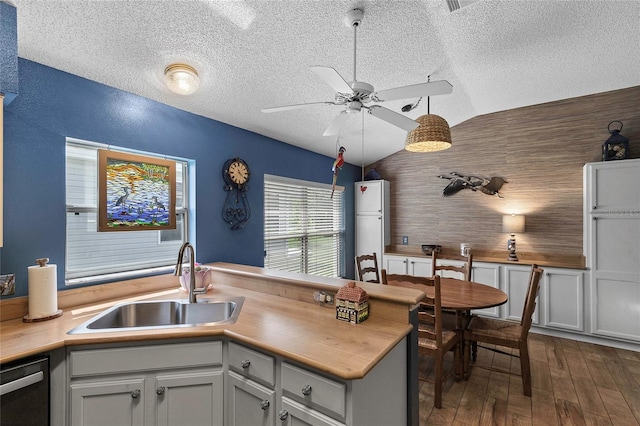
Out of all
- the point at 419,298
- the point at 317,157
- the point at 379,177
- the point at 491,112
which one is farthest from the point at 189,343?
the point at 491,112

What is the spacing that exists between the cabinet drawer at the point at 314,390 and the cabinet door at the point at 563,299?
3.46 metres

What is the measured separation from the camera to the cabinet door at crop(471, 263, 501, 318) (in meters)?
3.70

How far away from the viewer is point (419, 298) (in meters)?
1.62

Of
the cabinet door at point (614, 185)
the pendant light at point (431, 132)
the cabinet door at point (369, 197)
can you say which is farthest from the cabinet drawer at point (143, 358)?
the cabinet door at point (614, 185)

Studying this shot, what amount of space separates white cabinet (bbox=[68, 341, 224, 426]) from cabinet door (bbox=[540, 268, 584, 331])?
3779 mm

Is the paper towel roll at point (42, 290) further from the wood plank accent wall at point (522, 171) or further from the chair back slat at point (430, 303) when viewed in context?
the wood plank accent wall at point (522, 171)

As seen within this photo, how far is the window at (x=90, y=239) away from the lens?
2.02 meters

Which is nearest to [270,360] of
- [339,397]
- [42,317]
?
[339,397]

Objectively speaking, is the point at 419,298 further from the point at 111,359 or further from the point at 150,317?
the point at 150,317

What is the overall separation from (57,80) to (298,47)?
1.63 m

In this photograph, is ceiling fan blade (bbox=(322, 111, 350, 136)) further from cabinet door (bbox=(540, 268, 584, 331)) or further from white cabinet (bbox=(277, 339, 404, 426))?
cabinet door (bbox=(540, 268, 584, 331))

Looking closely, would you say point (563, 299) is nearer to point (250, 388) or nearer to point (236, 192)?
point (250, 388)

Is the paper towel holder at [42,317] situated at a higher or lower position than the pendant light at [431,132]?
lower

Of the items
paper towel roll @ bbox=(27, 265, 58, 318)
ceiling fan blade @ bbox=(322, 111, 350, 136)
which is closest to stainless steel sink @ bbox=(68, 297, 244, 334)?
paper towel roll @ bbox=(27, 265, 58, 318)
